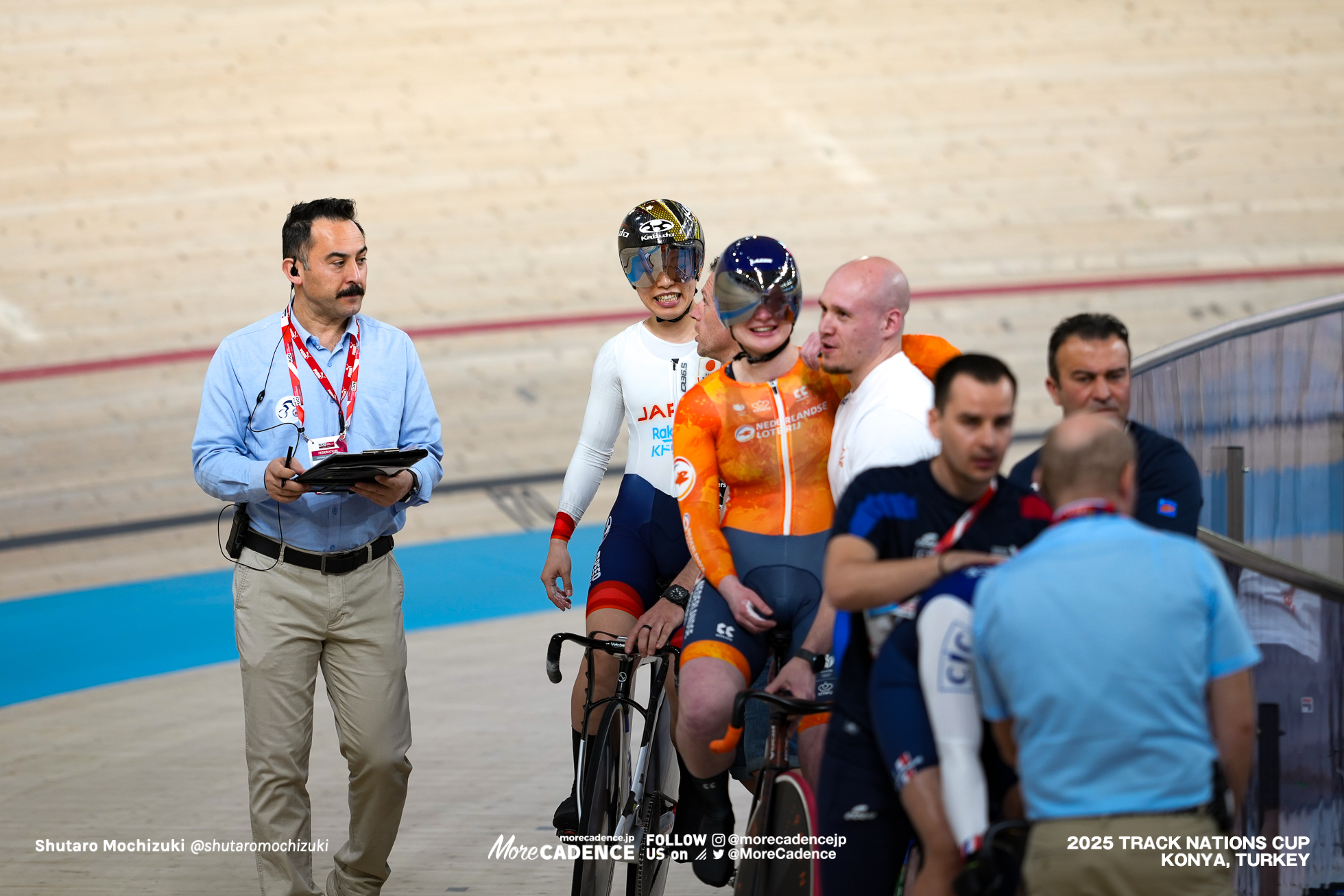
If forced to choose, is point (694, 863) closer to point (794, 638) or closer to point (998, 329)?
point (794, 638)

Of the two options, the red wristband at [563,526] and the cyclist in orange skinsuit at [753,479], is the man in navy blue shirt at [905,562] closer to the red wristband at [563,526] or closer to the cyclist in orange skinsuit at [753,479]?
the cyclist in orange skinsuit at [753,479]

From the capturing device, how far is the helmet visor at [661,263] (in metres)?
3.13

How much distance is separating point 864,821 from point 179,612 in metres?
6.38

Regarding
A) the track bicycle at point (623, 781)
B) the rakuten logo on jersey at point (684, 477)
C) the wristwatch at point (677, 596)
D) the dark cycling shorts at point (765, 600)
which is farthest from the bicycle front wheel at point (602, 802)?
the rakuten logo on jersey at point (684, 477)

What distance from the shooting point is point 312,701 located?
9.52ft

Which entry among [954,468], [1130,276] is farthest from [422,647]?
[1130,276]

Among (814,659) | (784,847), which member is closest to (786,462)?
(814,659)

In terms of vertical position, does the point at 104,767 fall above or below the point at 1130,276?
below

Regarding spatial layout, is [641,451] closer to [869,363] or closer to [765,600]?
[765,600]

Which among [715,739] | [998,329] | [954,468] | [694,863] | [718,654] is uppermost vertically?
[998,329]

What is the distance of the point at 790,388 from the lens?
2.61 meters

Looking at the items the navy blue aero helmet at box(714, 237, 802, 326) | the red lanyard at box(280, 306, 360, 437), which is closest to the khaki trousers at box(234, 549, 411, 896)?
the red lanyard at box(280, 306, 360, 437)

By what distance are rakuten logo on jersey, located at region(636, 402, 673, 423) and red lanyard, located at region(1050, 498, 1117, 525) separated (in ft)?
5.36

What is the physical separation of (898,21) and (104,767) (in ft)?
28.2
